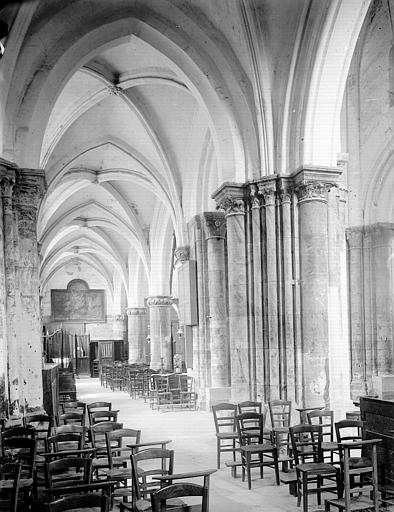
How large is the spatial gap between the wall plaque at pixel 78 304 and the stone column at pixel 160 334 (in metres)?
16.0

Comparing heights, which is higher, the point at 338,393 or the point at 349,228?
the point at 349,228

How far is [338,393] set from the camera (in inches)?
410

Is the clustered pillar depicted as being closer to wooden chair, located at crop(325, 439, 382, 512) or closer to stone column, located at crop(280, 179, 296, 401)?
stone column, located at crop(280, 179, 296, 401)

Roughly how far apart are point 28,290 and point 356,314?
9061mm

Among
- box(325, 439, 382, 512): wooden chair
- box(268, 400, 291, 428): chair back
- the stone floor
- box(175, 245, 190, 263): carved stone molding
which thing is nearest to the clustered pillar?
box(268, 400, 291, 428): chair back

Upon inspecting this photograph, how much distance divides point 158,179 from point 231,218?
24.4 feet

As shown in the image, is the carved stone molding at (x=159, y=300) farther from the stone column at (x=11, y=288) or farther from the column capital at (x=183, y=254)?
the stone column at (x=11, y=288)

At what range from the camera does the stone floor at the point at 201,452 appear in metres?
6.77

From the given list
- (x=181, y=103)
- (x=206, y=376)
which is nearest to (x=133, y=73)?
(x=181, y=103)

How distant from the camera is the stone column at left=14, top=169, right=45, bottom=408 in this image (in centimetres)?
990

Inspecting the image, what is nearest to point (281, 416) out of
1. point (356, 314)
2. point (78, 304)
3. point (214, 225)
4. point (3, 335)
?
point (3, 335)

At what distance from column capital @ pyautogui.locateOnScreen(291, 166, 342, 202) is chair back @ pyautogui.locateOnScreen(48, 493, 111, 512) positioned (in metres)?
7.59

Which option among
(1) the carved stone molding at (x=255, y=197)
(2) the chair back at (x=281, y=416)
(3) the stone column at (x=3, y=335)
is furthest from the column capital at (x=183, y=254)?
(3) the stone column at (x=3, y=335)

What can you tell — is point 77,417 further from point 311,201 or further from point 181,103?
point 181,103
